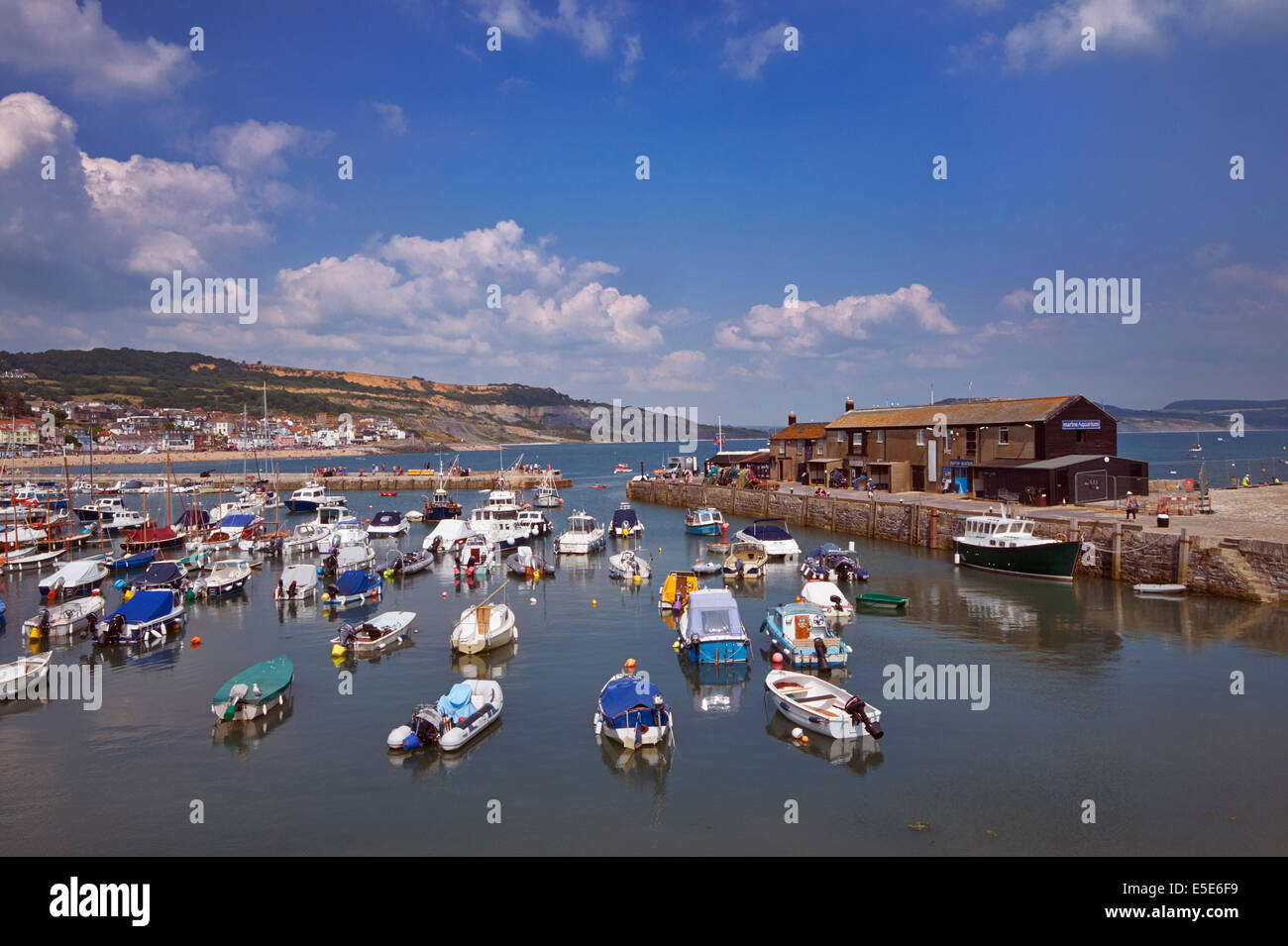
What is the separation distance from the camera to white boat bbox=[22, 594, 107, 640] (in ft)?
111

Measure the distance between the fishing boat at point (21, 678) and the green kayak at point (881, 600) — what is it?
3410 centimetres

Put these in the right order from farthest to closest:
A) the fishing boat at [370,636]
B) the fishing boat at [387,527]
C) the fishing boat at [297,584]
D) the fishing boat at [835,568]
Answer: the fishing boat at [387,527]
the fishing boat at [835,568]
the fishing boat at [297,584]
the fishing boat at [370,636]

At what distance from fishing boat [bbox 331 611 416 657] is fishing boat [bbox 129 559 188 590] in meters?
14.9

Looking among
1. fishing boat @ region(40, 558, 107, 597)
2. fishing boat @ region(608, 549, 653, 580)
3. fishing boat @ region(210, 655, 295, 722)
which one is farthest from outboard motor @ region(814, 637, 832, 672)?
fishing boat @ region(40, 558, 107, 597)

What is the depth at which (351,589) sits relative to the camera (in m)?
40.4

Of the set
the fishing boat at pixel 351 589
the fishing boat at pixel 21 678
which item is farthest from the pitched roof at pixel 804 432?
the fishing boat at pixel 21 678

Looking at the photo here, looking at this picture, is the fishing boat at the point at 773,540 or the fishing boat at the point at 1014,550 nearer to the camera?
the fishing boat at the point at 1014,550

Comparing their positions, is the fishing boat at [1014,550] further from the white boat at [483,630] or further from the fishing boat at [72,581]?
the fishing boat at [72,581]

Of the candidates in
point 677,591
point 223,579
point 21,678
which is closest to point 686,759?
point 677,591

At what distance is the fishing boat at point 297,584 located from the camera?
4112 cm

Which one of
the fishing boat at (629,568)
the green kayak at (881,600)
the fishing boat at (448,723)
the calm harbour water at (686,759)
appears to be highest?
the fishing boat at (629,568)
